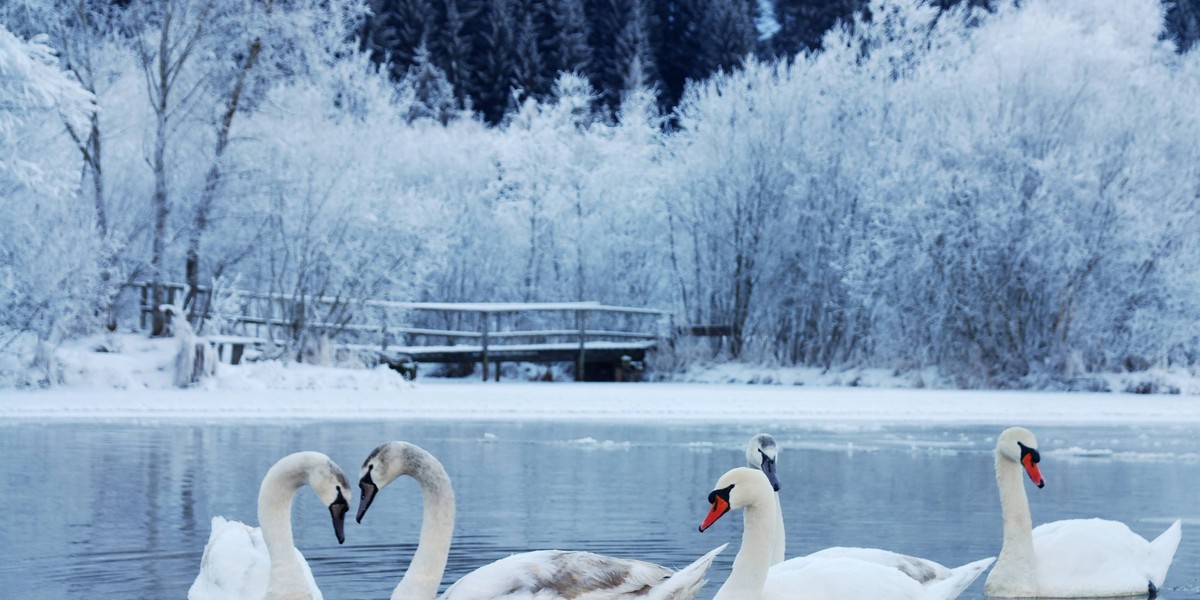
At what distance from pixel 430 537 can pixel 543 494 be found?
14.6ft

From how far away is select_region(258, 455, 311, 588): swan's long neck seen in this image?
224 inches

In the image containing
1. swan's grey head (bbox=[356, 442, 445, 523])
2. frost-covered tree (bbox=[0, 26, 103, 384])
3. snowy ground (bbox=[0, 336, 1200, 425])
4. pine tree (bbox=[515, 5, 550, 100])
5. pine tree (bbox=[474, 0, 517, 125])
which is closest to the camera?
swan's grey head (bbox=[356, 442, 445, 523])

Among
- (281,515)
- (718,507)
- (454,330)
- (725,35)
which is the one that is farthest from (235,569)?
(725,35)

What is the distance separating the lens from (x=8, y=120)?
55.6 feet

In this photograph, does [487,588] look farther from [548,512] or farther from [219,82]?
[219,82]

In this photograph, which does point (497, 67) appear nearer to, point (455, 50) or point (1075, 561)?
point (455, 50)

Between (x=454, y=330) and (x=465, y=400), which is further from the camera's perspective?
(x=454, y=330)

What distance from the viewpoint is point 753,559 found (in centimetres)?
556

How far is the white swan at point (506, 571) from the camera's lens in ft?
17.9

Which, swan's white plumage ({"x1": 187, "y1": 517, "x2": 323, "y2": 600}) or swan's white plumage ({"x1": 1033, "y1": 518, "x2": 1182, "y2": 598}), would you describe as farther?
swan's white plumage ({"x1": 1033, "y1": 518, "x2": 1182, "y2": 598})

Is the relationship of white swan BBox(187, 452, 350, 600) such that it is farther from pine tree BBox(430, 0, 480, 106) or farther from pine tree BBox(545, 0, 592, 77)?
pine tree BBox(430, 0, 480, 106)

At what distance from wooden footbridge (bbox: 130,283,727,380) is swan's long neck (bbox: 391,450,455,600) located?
53.6 feet

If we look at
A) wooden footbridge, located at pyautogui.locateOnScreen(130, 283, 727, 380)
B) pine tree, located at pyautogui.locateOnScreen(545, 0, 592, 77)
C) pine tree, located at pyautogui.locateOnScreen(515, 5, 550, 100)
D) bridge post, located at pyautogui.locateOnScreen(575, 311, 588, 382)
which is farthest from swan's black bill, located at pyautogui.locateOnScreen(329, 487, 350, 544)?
pine tree, located at pyautogui.locateOnScreen(545, 0, 592, 77)

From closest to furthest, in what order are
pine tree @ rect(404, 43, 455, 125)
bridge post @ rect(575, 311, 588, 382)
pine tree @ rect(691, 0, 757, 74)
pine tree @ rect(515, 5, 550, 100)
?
bridge post @ rect(575, 311, 588, 382), pine tree @ rect(404, 43, 455, 125), pine tree @ rect(515, 5, 550, 100), pine tree @ rect(691, 0, 757, 74)
